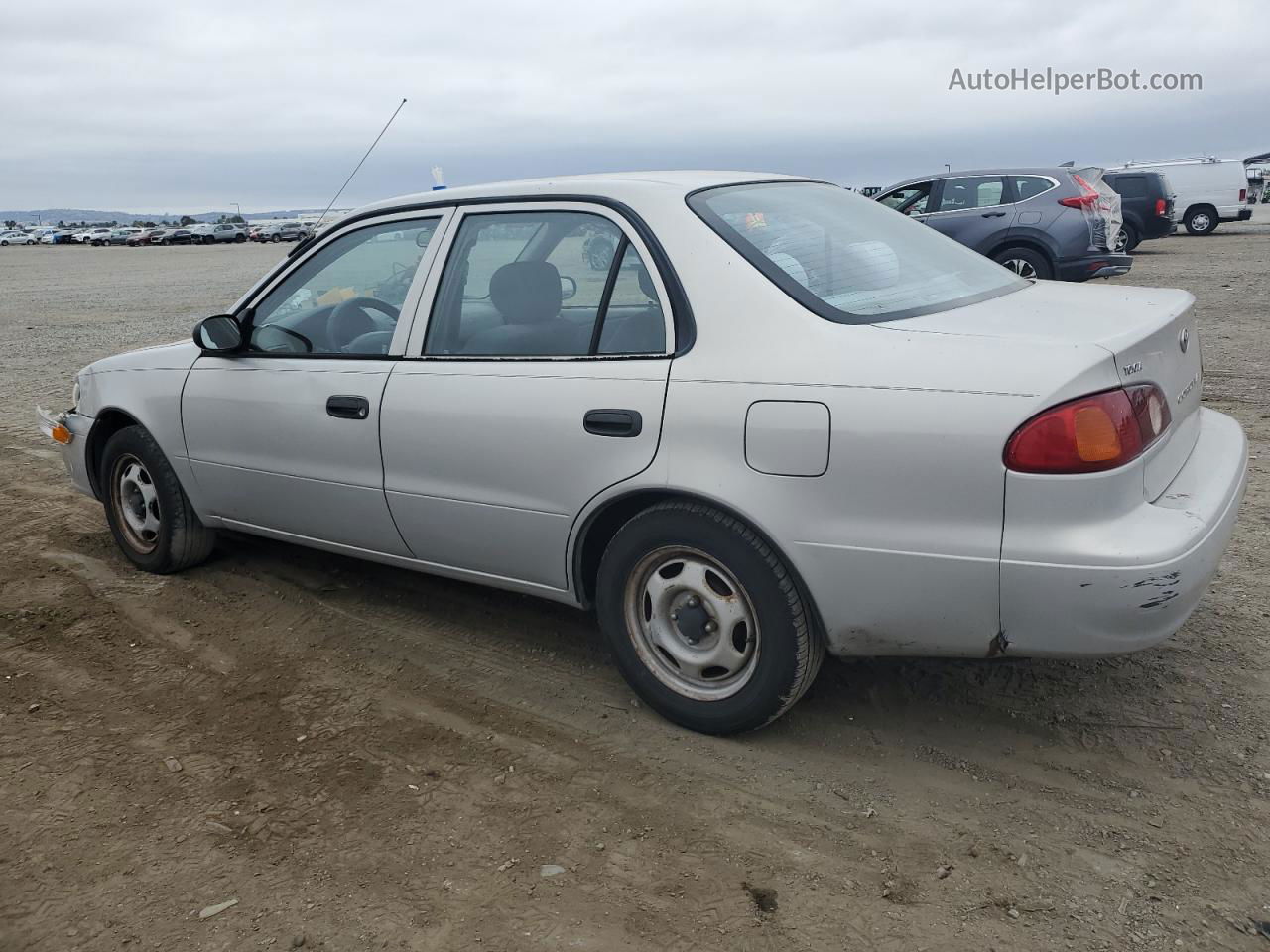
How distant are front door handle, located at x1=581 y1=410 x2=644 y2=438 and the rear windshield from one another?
0.56m

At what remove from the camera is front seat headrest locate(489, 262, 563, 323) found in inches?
142

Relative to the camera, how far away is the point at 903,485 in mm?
2791

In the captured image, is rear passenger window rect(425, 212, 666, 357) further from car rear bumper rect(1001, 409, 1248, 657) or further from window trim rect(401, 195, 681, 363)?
car rear bumper rect(1001, 409, 1248, 657)

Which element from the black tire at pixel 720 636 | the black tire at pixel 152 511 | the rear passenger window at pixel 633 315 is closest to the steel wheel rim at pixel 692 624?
the black tire at pixel 720 636

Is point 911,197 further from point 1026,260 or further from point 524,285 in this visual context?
point 524,285

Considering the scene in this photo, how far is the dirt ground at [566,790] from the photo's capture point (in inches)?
101

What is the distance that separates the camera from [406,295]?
3.92m

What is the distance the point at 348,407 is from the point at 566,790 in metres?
1.60

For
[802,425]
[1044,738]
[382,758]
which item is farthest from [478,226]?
[1044,738]

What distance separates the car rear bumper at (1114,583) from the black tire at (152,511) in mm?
3576

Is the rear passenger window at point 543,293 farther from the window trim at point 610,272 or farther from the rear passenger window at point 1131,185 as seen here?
the rear passenger window at point 1131,185

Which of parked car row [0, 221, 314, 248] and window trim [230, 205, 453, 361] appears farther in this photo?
parked car row [0, 221, 314, 248]

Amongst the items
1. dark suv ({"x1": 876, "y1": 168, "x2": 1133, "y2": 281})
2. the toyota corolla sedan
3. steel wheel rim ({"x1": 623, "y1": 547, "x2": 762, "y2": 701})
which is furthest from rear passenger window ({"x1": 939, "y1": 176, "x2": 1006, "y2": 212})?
steel wheel rim ({"x1": 623, "y1": 547, "x2": 762, "y2": 701})

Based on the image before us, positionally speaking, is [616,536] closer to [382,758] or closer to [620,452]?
[620,452]
